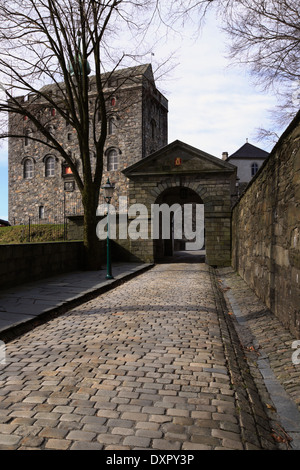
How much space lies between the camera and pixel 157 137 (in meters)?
35.8

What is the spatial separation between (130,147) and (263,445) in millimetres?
31119

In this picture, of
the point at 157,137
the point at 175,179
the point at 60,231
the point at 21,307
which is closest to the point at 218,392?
the point at 21,307

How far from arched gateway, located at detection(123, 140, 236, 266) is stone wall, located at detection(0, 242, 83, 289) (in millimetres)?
5921

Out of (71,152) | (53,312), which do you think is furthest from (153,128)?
(53,312)

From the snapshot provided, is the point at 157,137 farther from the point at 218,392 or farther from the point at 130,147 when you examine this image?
the point at 218,392

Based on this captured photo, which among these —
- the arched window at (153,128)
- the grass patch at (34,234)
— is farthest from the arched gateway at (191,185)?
the arched window at (153,128)

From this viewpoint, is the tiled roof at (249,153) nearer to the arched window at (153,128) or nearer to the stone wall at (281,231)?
the arched window at (153,128)

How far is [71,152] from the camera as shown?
117 ft

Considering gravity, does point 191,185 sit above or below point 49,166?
below

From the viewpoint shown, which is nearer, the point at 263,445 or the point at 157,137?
the point at 263,445

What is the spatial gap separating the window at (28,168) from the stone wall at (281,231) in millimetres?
33442

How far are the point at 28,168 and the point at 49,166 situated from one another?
270 cm

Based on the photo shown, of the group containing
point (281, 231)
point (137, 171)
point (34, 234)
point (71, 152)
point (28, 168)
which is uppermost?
point (71, 152)

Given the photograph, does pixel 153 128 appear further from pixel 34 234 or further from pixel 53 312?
pixel 53 312
